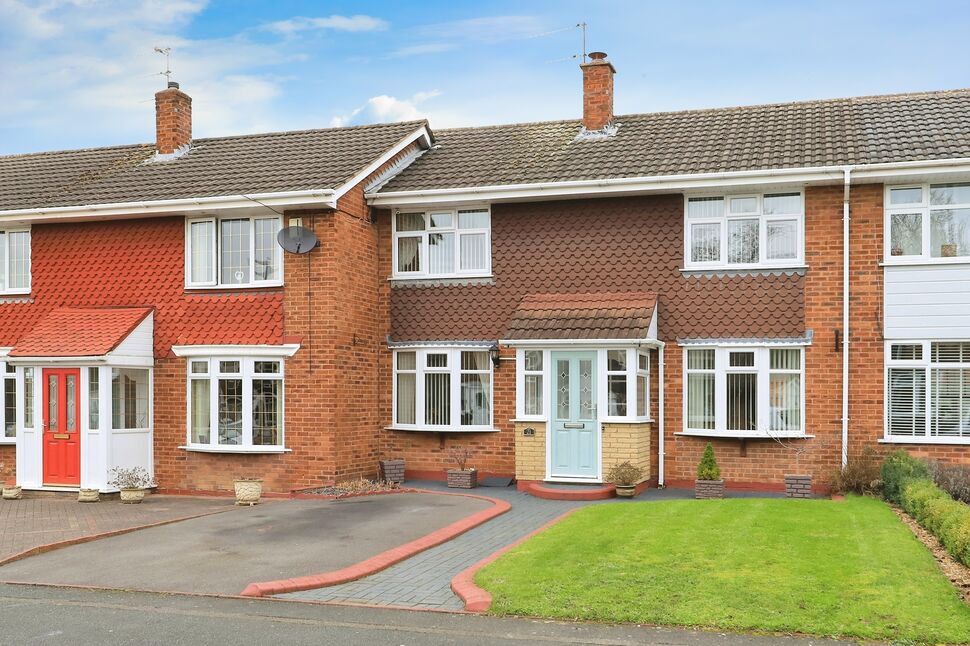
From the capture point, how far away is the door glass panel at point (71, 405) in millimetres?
17109

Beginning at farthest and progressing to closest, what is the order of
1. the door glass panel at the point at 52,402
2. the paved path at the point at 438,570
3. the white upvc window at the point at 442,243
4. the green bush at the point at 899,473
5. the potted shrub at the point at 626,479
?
the white upvc window at the point at 442,243
the door glass panel at the point at 52,402
the potted shrub at the point at 626,479
the green bush at the point at 899,473
the paved path at the point at 438,570

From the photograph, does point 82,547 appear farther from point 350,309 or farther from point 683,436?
point 683,436

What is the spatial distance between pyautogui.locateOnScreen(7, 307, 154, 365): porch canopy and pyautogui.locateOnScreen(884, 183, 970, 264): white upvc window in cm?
1224

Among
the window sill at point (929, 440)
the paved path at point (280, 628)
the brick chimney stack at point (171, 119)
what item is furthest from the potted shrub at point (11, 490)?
the window sill at point (929, 440)

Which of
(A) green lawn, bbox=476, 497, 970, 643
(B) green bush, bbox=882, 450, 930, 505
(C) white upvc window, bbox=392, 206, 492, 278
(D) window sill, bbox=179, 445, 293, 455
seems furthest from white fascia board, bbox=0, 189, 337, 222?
(B) green bush, bbox=882, 450, 930, 505

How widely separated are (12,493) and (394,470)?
6454 mm

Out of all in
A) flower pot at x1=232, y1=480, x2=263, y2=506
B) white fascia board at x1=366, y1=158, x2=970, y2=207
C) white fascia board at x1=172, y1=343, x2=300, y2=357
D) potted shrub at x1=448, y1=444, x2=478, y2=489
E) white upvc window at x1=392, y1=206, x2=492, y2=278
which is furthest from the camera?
white upvc window at x1=392, y1=206, x2=492, y2=278

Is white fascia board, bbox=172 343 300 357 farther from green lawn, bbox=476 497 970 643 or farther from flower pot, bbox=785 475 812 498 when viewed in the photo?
flower pot, bbox=785 475 812 498

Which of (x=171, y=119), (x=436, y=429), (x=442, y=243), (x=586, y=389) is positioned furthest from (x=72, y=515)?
(x=171, y=119)

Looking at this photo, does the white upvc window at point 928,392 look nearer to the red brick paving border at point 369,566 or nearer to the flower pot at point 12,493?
the red brick paving border at point 369,566

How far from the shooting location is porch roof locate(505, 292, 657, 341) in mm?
16166

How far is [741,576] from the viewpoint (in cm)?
Answer: 926

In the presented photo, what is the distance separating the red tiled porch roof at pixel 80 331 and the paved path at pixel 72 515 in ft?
8.03

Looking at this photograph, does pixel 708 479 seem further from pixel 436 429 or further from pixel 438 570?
pixel 438 570
